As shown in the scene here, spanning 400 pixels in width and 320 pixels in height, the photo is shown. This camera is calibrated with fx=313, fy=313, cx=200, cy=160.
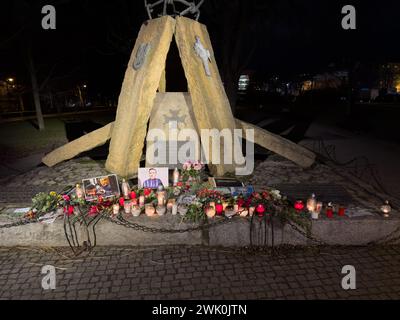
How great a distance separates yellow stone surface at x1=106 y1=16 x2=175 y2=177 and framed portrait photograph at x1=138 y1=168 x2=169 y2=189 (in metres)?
1.13

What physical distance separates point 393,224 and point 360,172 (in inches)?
155

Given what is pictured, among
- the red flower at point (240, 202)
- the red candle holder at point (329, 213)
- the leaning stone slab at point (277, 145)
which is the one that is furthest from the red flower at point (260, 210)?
the leaning stone slab at point (277, 145)

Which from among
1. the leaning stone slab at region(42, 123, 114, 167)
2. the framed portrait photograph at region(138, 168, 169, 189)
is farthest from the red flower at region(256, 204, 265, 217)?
the leaning stone slab at region(42, 123, 114, 167)

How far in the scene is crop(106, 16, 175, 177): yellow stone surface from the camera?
666 centimetres

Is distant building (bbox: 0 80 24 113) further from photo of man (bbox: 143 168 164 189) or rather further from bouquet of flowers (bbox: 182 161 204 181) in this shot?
photo of man (bbox: 143 168 164 189)

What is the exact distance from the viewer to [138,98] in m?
6.67

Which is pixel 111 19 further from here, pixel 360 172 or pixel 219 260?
pixel 219 260

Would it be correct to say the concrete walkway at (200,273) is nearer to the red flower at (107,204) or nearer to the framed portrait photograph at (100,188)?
the red flower at (107,204)

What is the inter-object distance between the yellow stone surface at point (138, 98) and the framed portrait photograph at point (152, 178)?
1129 mm

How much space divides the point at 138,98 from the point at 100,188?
84.0 inches

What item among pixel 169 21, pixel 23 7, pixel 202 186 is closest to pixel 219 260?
pixel 202 186

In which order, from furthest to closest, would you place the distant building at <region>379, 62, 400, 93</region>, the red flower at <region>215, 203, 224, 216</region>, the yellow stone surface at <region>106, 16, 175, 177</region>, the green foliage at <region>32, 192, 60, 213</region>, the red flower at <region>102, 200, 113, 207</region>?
the distant building at <region>379, 62, 400, 93</region> → the yellow stone surface at <region>106, 16, 175, 177</region> → the red flower at <region>102, 200, 113, 207</region> → the green foliage at <region>32, 192, 60, 213</region> → the red flower at <region>215, 203, 224, 216</region>

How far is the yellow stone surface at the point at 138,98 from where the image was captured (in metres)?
6.66

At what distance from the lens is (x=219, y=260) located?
4.60 metres
